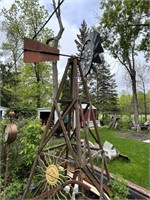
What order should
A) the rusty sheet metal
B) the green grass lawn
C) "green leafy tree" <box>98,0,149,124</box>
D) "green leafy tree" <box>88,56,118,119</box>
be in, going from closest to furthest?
the rusty sheet metal
the green grass lawn
"green leafy tree" <box>98,0,149,124</box>
"green leafy tree" <box>88,56,118,119</box>

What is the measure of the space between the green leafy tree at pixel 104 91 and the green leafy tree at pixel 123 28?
23.5ft

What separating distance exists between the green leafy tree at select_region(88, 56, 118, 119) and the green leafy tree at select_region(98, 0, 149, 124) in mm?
7157

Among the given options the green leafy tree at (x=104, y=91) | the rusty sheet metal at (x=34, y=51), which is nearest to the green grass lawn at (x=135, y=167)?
the rusty sheet metal at (x=34, y=51)

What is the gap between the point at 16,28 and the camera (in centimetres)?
1262

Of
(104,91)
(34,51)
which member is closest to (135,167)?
(34,51)

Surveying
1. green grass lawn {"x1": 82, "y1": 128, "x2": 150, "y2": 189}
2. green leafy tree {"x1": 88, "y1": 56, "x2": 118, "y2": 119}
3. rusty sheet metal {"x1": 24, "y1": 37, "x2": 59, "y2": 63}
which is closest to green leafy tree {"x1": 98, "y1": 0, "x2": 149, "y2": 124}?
green grass lawn {"x1": 82, "y1": 128, "x2": 150, "y2": 189}

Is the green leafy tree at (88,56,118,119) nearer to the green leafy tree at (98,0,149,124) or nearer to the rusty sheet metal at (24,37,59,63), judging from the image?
the green leafy tree at (98,0,149,124)

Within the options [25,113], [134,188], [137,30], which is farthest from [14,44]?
[134,188]

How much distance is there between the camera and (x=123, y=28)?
10734 mm

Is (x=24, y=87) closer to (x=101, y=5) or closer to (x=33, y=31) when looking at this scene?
(x=33, y=31)

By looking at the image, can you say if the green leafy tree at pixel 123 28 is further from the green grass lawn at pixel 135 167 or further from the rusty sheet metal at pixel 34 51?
the rusty sheet metal at pixel 34 51

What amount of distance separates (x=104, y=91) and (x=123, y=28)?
416 inches

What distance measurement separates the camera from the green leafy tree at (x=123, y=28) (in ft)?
32.9

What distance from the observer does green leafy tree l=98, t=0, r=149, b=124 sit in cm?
1002
